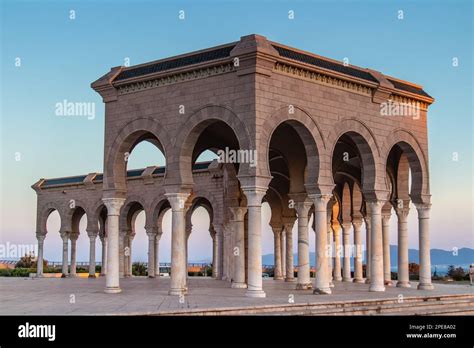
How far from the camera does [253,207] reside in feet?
61.2

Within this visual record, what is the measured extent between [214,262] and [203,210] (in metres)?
8.88

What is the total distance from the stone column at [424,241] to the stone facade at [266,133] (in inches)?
1.5

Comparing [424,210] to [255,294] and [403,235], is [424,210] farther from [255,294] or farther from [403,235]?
[255,294]

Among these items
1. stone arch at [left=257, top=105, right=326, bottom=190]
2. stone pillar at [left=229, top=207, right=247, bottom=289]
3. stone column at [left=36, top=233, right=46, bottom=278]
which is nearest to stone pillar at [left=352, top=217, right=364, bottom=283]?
stone pillar at [left=229, top=207, right=247, bottom=289]

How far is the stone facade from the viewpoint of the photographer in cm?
1908

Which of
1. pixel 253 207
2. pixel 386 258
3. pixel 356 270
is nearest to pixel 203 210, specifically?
pixel 356 270

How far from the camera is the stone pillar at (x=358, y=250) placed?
3189cm


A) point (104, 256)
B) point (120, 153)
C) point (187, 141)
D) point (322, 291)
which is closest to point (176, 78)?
point (187, 141)

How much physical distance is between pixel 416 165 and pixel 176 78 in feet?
32.2

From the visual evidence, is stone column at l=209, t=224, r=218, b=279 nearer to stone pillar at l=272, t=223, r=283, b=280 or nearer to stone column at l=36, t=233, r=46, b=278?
stone pillar at l=272, t=223, r=283, b=280

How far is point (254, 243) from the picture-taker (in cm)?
1847

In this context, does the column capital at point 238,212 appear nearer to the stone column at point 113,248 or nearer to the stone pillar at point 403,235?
the stone column at point 113,248

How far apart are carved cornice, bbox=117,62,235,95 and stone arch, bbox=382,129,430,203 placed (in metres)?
7.89
